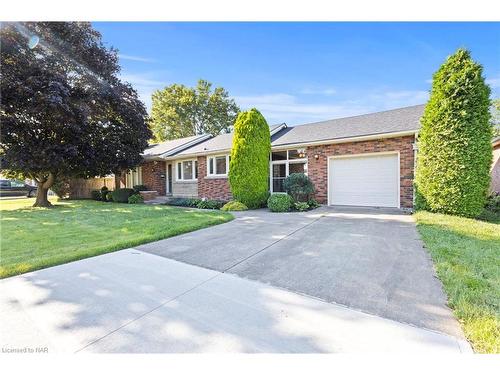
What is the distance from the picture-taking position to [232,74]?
30.0 feet

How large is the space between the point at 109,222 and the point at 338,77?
31.2ft

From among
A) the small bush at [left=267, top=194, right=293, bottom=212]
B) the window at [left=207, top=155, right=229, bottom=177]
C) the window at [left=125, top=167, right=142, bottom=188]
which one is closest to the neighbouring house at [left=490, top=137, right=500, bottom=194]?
the small bush at [left=267, top=194, right=293, bottom=212]

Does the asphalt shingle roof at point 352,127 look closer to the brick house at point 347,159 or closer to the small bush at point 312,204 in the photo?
the brick house at point 347,159

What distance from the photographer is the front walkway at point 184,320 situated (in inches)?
82.6

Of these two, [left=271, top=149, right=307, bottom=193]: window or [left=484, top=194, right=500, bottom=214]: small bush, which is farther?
[left=271, top=149, right=307, bottom=193]: window

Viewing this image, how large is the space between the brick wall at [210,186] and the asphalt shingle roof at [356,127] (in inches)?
138

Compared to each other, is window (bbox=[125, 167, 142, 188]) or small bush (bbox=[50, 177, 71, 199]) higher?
window (bbox=[125, 167, 142, 188])

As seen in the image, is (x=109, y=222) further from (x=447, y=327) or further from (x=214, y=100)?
(x=214, y=100)

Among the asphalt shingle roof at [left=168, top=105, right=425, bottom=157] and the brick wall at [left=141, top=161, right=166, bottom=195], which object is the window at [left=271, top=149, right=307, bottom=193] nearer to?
the asphalt shingle roof at [left=168, top=105, right=425, bottom=157]

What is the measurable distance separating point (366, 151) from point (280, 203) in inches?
159

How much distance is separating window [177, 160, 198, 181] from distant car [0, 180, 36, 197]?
13138mm

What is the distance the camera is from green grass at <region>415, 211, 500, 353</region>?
2.23m
